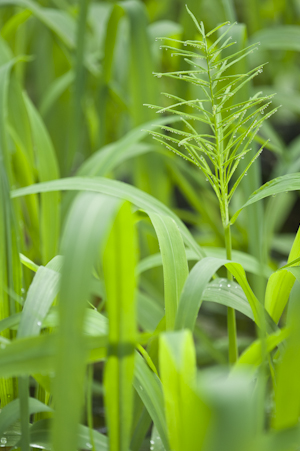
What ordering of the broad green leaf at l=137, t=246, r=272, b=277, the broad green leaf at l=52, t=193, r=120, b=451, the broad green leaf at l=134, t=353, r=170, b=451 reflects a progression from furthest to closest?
1. the broad green leaf at l=137, t=246, r=272, b=277
2. the broad green leaf at l=134, t=353, r=170, b=451
3. the broad green leaf at l=52, t=193, r=120, b=451

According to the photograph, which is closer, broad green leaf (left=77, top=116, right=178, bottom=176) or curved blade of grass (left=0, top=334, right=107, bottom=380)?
curved blade of grass (left=0, top=334, right=107, bottom=380)

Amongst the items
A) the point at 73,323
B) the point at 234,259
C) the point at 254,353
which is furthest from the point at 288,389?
the point at 234,259

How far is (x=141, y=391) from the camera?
0.35 meters

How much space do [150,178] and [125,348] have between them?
52 centimetres

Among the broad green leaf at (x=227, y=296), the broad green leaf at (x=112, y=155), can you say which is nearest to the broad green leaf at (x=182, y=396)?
the broad green leaf at (x=227, y=296)

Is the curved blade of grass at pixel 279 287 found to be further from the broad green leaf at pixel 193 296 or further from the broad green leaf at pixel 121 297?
the broad green leaf at pixel 121 297

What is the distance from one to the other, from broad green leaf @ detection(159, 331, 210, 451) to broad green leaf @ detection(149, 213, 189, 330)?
0.26ft

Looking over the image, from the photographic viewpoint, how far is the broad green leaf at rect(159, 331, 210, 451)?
25cm

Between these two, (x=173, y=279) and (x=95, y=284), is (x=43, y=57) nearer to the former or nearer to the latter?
(x=95, y=284)

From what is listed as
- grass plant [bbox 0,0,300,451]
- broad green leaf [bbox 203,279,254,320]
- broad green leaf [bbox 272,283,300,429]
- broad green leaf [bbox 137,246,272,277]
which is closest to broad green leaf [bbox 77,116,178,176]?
grass plant [bbox 0,0,300,451]

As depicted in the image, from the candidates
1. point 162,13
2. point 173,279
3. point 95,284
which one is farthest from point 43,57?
point 173,279

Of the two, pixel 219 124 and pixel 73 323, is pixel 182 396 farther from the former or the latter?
pixel 219 124

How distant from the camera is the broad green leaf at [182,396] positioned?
0.25 m

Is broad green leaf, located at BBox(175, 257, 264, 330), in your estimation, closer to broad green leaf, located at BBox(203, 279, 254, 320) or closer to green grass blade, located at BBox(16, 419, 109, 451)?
broad green leaf, located at BBox(203, 279, 254, 320)
